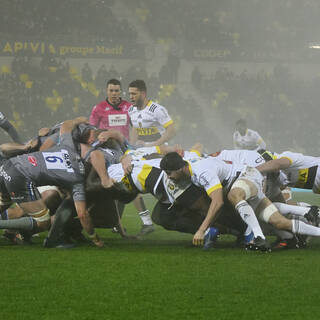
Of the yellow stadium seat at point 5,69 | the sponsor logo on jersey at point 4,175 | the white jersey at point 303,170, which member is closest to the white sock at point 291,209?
the white jersey at point 303,170

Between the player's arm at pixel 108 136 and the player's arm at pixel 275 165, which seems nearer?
the player's arm at pixel 275 165

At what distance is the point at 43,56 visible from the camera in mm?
19547

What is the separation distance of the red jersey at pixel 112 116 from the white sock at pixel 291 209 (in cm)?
364

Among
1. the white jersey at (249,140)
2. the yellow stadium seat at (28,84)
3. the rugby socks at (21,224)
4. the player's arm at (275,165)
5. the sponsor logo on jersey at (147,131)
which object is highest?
the yellow stadium seat at (28,84)

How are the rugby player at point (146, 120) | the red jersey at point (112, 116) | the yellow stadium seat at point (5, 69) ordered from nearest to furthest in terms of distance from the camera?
the rugby player at point (146, 120)
the red jersey at point (112, 116)
the yellow stadium seat at point (5, 69)

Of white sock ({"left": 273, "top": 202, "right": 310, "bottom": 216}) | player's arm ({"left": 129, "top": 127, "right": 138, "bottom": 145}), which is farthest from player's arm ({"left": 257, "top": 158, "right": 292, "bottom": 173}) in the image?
player's arm ({"left": 129, "top": 127, "right": 138, "bottom": 145})

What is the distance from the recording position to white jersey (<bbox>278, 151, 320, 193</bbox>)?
20.7 ft

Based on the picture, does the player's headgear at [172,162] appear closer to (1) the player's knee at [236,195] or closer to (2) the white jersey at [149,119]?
(1) the player's knee at [236,195]

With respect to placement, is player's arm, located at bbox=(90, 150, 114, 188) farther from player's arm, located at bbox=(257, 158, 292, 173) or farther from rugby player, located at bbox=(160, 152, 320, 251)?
player's arm, located at bbox=(257, 158, 292, 173)

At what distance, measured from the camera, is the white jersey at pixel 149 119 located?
9.52 m

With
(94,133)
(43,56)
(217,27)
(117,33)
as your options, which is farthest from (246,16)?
(94,133)

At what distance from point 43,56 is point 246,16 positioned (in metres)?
9.21

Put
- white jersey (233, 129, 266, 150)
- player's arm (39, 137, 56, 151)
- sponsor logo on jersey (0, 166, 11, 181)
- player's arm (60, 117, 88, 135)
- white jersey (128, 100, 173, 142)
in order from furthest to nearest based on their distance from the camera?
white jersey (233, 129, 266, 150)
white jersey (128, 100, 173, 142)
player's arm (39, 137, 56, 151)
player's arm (60, 117, 88, 135)
sponsor logo on jersey (0, 166, 11, 181)

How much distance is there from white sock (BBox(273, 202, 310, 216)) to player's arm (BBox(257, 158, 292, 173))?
0.37 meters
